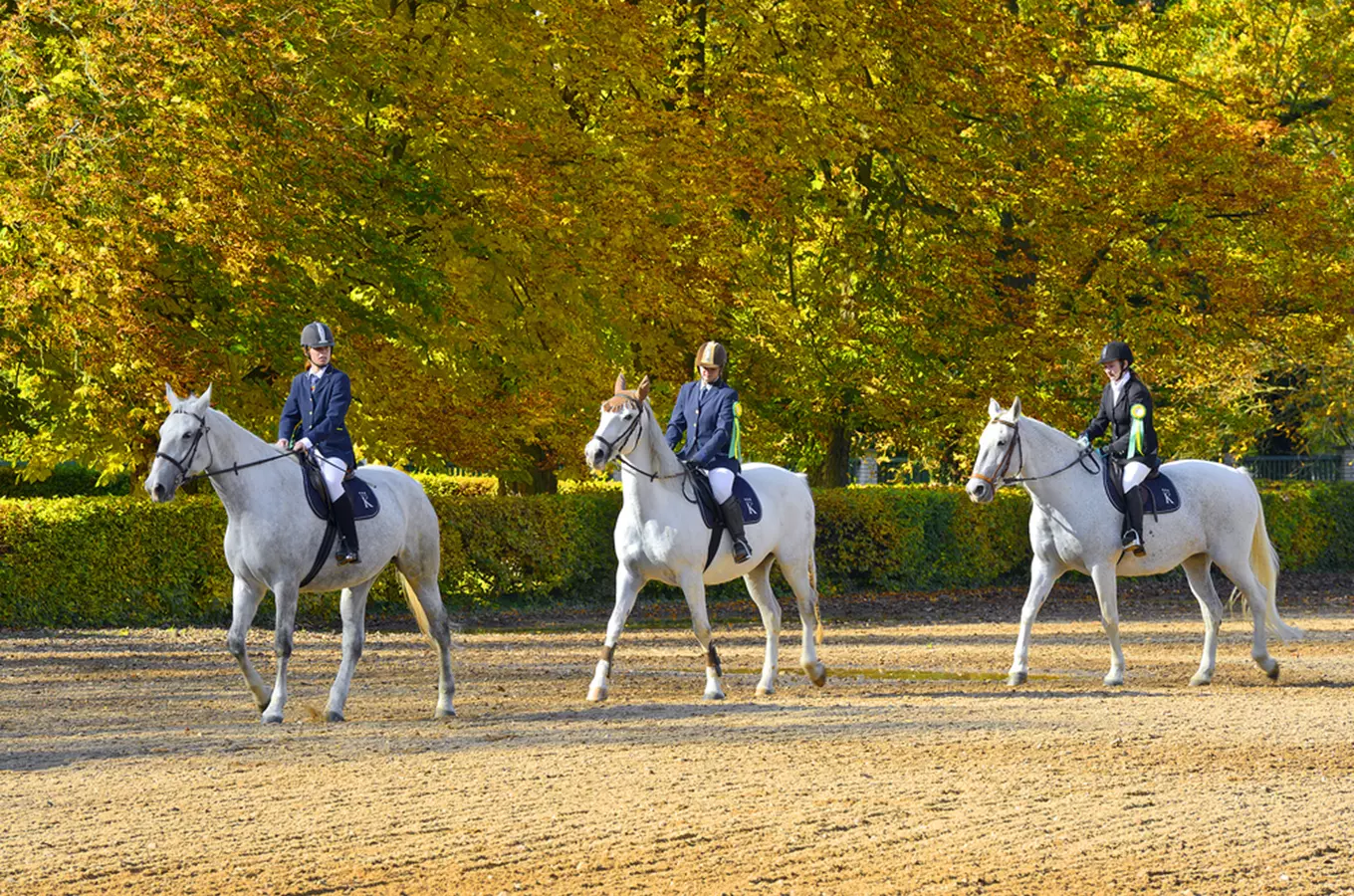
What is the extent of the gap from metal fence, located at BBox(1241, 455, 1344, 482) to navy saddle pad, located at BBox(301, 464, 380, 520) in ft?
113

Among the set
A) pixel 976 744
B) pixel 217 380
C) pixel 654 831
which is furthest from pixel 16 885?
pixel 217 380

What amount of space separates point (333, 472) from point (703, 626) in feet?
10.3

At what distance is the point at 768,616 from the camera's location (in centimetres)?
1466

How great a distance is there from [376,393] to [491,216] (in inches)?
99.9

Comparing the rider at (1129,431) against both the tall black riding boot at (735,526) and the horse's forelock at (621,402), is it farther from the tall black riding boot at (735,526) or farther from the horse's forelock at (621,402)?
the horse's forelock at (621,402)

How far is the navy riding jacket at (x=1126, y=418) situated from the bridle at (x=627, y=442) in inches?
160

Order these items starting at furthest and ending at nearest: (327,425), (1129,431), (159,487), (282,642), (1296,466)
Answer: (1296,466) < (1129,431) < (327,425) < (282,642) < (159,487)

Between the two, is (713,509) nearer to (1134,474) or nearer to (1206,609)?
(1134,474)

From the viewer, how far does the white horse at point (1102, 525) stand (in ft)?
48.3

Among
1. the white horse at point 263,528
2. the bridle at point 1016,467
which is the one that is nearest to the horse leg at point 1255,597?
the bridle at point 1016,467

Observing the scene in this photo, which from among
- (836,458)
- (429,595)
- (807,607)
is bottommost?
(807,607)

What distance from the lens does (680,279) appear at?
76.9 feet

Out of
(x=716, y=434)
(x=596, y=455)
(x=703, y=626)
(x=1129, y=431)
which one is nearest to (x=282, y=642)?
(x=596, y=455)

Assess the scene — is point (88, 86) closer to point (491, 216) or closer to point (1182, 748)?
point (491, 216)
